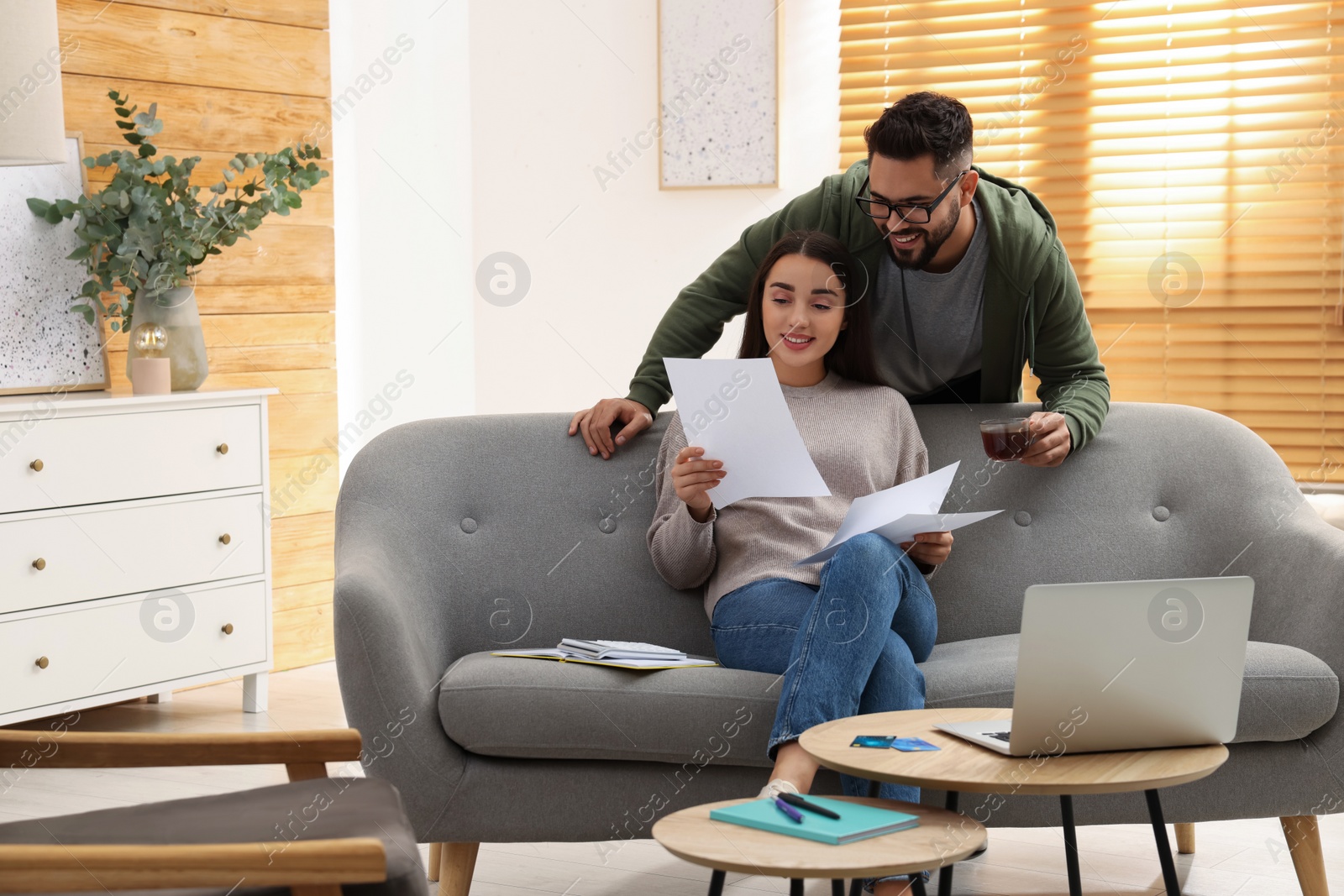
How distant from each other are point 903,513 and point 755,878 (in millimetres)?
776

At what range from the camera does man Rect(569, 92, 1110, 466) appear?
2.32 meters

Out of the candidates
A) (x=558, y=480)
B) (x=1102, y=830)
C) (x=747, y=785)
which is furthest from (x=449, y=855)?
(x=1102, y=830)

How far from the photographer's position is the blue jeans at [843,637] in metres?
1.85

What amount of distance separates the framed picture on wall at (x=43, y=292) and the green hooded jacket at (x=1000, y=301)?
1751 millimetres

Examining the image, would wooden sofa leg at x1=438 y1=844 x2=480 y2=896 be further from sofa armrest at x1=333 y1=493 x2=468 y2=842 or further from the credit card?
the credit card

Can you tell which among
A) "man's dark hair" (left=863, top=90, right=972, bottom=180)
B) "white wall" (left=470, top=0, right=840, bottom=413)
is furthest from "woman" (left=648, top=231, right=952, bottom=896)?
"white wall" (left=470, top=0, right=840, bottom=413)

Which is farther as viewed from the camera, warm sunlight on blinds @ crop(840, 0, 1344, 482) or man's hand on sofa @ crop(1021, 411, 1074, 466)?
warm sunlight on blinds @ crop(840, 0, 1344, 482)

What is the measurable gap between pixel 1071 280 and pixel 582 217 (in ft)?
7.66

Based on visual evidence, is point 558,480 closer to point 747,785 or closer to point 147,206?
point 747,785

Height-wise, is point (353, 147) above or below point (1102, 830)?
above

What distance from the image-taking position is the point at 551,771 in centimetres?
202

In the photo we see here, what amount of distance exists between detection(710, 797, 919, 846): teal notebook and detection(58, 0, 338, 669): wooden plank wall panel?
2681mm

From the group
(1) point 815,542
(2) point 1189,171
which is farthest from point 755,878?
(2) point 1189,171

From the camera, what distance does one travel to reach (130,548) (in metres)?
3.26
